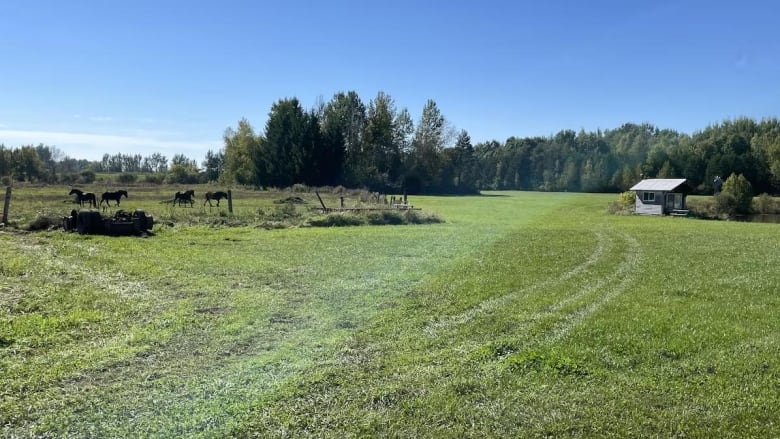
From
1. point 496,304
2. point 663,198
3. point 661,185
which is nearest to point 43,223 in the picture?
point 496,304

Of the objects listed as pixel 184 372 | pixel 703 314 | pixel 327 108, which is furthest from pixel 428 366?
pixel 327 108

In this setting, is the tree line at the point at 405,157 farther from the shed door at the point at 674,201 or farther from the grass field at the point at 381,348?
the grass field at the point at 381,348

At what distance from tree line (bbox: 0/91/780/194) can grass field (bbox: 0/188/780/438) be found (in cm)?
6523

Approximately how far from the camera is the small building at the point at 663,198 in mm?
50188

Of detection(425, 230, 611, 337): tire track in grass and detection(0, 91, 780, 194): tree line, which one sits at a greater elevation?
detection(0, 91, 780, 194): tree line

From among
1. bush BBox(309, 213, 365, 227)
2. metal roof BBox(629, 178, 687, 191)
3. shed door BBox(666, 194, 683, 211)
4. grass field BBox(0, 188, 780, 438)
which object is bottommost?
grass field BBox(0, 188, 780, 438)

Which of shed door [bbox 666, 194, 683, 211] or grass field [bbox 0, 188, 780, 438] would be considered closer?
grass field [bbox 0, 188, 780, 438]

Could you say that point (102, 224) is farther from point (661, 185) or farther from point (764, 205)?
point (764, 205)

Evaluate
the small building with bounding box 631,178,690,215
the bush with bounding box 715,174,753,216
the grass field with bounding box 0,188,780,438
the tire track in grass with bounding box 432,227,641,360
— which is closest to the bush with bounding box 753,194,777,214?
the bush with bounding box 715,174,753,216

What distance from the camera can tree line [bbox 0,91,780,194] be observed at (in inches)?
3029

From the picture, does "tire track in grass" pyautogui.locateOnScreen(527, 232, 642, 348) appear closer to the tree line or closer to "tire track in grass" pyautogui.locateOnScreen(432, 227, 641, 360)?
"tire track in grass" pyautogui.locateOnScreen(432, 227, 641, 360)

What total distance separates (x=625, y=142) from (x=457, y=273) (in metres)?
114

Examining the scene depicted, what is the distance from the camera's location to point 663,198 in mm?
50438

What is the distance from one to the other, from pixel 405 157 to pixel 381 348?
89.1 m
